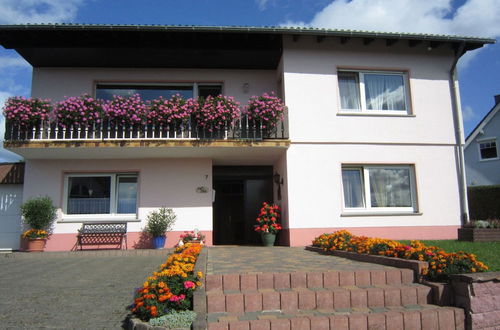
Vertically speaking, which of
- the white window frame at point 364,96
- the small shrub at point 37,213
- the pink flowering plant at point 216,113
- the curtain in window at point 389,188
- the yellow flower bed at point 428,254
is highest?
the white window frame at point 364,96

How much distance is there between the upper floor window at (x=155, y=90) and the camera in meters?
11.9

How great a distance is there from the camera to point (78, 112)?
33.0 ft

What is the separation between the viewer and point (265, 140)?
10203 millimetres

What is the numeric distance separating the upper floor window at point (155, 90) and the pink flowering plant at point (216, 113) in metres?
1.84

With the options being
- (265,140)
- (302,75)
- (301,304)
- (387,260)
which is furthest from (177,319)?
(302,75)

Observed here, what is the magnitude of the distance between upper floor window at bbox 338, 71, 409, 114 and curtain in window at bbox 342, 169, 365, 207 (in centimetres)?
193

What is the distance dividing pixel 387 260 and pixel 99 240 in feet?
26.0

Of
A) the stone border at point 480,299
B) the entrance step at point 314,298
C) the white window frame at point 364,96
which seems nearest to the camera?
the entrance step at point 314,298

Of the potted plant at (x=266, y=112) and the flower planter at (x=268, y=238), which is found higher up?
the potted plant at (x=266, y=112)

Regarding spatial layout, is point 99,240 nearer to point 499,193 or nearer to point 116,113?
point 116,113

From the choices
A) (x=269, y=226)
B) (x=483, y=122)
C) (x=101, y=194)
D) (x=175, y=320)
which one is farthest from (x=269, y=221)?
(x=483, y=122)

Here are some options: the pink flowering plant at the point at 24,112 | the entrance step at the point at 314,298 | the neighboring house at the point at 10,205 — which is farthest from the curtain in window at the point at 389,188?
the neighboring house at the point at 10,205

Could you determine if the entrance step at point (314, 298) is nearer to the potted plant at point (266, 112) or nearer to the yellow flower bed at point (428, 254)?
the yellow flower bed at point (428, 254)

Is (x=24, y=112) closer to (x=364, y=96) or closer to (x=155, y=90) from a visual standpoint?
(x=155, y=90)
